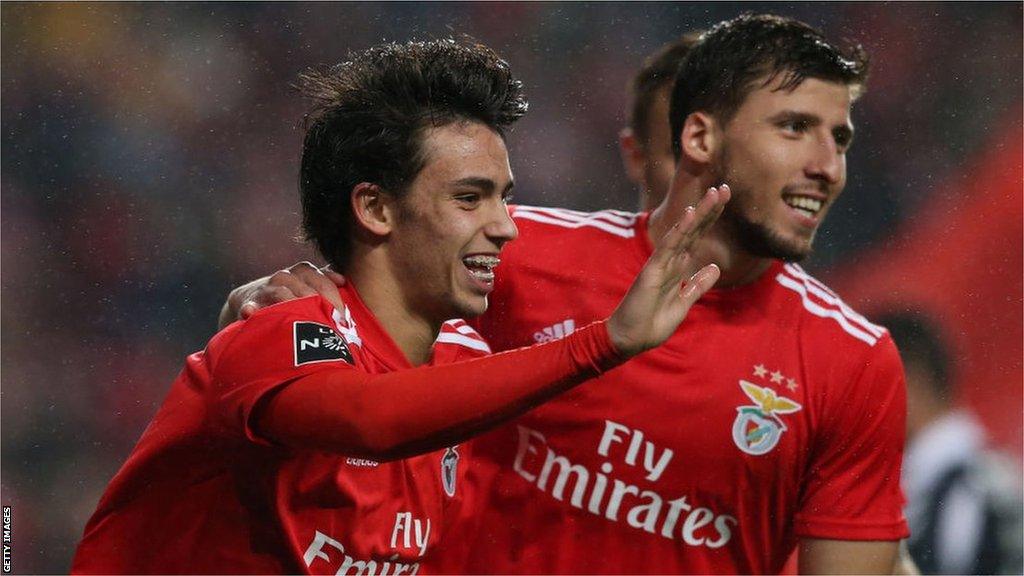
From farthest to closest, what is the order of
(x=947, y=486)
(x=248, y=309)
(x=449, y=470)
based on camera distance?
(x=947, y=486), (x=449, y=470), (x=248, y=309)

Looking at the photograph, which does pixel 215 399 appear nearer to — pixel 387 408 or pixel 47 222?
pixel 387 408

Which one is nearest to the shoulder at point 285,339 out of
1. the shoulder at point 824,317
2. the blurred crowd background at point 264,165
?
the shoulder at point 824,317

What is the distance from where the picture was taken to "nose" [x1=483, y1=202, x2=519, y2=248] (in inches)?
101

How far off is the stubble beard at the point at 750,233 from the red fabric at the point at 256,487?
0.99m

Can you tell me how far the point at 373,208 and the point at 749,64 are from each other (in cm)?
119

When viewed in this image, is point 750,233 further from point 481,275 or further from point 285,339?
point 285,339

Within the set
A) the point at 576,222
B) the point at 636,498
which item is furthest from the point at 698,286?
the point at 576,222

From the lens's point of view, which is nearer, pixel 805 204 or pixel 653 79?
pixel 805 204

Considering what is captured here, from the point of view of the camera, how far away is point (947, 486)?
16.2ft

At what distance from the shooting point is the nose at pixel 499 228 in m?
2.55

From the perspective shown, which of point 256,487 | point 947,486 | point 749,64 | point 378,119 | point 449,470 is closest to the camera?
point 256,487

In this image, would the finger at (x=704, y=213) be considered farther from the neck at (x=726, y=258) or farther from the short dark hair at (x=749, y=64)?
the short dark hair at (x=749, y=64)

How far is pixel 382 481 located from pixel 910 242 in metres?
4.75

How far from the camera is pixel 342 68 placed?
280cm
